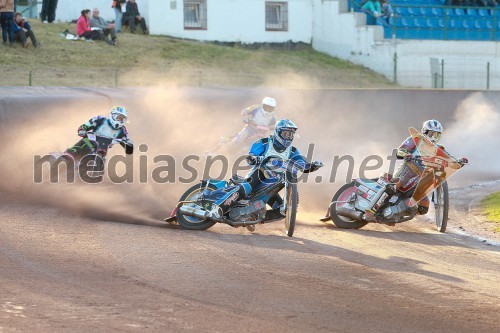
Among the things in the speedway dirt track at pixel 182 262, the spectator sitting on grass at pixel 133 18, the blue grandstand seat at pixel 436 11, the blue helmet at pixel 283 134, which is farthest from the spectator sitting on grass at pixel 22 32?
the blue helmet at pixel 283 134

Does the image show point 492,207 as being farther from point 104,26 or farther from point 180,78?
point 104,26

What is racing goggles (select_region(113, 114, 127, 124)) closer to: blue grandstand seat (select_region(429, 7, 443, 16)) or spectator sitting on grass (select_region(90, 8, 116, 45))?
spectator sitting on grass (select_region(90, 8, 116, 45))

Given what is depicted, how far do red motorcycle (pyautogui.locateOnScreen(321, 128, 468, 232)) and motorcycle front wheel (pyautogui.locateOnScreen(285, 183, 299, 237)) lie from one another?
1820 mm

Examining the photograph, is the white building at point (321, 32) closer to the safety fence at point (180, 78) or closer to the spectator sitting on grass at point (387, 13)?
the spectator sitting on grass at point (387, 13)

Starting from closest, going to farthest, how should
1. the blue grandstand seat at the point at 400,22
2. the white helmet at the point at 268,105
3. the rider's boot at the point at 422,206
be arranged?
the rider's boot at the point at 422,206 → the white helmet at the point at 268,105 → the blue grandstand seat at the point at 400,22

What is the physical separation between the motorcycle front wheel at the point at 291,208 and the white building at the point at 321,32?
21.1m

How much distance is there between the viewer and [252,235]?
13.6m

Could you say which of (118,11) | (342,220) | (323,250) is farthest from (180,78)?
(323,250)

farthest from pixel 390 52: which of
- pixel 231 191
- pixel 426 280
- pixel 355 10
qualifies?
pixel 426 280

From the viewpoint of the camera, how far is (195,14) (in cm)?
3588

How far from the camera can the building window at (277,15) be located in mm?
37281

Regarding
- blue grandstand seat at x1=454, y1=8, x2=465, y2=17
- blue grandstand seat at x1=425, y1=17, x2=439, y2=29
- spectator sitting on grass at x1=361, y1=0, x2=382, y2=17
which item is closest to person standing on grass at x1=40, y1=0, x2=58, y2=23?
spectator sitting on grass at x1=361, y1=0, x2=382, y2=17

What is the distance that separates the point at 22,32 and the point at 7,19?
781 mm

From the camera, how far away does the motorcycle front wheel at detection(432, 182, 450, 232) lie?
50.9 feet
